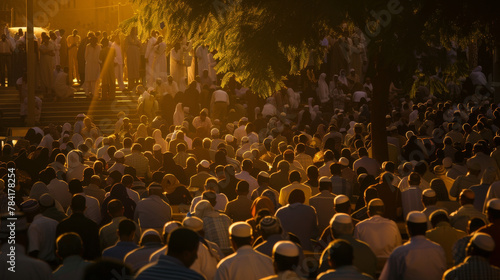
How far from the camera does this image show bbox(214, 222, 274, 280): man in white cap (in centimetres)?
771

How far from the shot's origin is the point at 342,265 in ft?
22.6

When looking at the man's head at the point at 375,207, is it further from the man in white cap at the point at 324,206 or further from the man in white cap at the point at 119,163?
the man in white cap at the point at 119,163

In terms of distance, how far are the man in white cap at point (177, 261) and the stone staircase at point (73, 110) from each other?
67.3 ft

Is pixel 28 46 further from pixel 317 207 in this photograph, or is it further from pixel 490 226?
pixel 490 226

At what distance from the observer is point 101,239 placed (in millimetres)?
10945

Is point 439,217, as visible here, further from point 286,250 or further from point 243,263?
point 286,250

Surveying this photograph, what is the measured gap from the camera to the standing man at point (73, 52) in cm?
3070

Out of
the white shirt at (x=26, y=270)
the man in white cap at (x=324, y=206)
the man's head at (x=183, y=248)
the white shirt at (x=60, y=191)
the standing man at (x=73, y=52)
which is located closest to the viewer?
the man's head at (x=183, y=248)

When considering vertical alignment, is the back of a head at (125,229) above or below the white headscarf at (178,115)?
above

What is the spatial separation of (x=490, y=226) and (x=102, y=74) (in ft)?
68.9

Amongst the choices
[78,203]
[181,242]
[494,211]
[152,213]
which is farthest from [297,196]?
[181,242]

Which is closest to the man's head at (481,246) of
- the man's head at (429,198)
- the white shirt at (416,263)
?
the white shirt at (416,263)

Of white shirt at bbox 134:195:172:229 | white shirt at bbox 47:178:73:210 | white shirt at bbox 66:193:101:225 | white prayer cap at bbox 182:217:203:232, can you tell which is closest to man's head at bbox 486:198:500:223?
white prayer cap at bbox 182:217:203:232

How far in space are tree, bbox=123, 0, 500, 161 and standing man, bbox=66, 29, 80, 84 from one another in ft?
36.0
